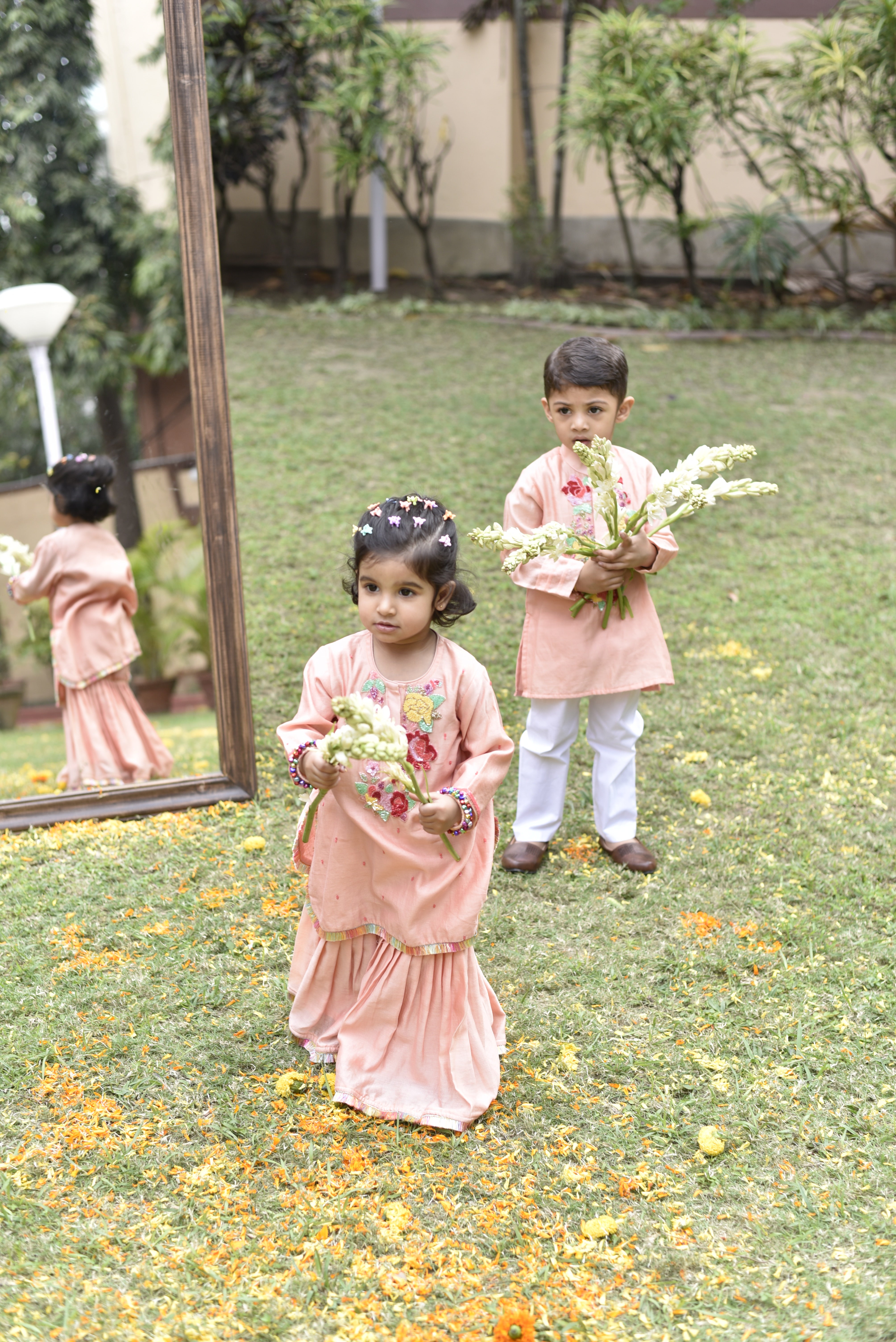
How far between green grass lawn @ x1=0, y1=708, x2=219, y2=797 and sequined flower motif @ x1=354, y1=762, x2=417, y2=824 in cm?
176

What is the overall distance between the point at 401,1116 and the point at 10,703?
2275 millimetres

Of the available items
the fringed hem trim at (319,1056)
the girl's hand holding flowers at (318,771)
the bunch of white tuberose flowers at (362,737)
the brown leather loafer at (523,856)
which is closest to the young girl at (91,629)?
the brown leather loafer at (523,856)

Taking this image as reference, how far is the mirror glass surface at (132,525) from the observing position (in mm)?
4207

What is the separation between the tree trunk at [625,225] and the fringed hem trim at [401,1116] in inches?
322

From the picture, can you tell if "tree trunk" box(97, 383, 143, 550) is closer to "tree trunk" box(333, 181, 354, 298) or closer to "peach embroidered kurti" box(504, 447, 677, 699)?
"peach embroidered kurti" box(504, 447, 677, 699)

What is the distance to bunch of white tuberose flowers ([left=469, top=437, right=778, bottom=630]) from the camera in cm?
308

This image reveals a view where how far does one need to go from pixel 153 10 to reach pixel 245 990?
10.1ft

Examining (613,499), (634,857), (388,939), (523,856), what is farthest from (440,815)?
(634,857)

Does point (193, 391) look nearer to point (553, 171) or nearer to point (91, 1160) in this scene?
point (91, 1160)

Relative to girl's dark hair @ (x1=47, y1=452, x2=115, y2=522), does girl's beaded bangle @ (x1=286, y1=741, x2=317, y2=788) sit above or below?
below

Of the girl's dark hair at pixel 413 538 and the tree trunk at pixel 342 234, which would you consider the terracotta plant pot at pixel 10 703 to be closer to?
the girl's dark hair at pixel 413 538

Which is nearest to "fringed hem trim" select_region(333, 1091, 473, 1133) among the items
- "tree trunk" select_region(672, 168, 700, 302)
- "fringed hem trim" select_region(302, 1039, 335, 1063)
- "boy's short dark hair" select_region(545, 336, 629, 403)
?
"fringed hem trim" select_region(302, 1039, 335, 1063)

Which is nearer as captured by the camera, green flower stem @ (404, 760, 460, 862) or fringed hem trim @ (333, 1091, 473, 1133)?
green flower stem @ (404, 760, 460, 862)

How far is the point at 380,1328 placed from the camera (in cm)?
229
